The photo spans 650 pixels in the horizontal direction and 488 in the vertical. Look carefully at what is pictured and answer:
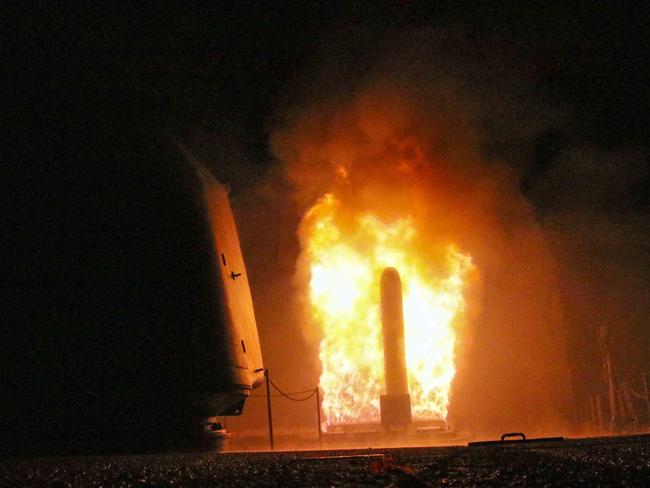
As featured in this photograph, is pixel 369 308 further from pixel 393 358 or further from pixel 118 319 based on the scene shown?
pixel 118 319

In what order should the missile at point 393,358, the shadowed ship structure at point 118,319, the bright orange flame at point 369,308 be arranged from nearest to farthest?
the shadowed ship structure at point 118,319 < the missile at point 393,358 < the bright orange flame at point 369,308

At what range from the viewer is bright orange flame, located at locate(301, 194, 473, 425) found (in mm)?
26875

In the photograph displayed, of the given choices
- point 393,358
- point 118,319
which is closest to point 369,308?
point 393,358

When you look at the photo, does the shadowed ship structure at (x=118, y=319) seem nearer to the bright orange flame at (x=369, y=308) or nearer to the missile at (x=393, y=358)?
the missile at (x=393, y=358)

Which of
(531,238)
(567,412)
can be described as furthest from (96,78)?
(567,412)

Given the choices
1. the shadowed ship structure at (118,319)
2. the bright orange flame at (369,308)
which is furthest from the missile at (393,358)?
the shadowed ship structure at (118,319)

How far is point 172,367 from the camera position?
12.1 meters

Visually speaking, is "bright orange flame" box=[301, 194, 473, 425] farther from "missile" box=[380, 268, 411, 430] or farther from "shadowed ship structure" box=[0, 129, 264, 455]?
"shadowed ship structure" box=[0, 129, 264, 455]

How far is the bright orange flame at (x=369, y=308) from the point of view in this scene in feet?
88.2

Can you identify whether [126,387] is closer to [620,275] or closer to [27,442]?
[27,442]

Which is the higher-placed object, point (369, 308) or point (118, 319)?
point (369, 308)

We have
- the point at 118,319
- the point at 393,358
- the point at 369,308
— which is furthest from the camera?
the point at 369,308

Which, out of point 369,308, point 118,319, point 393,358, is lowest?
point 393,358

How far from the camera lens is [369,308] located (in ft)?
91.9
